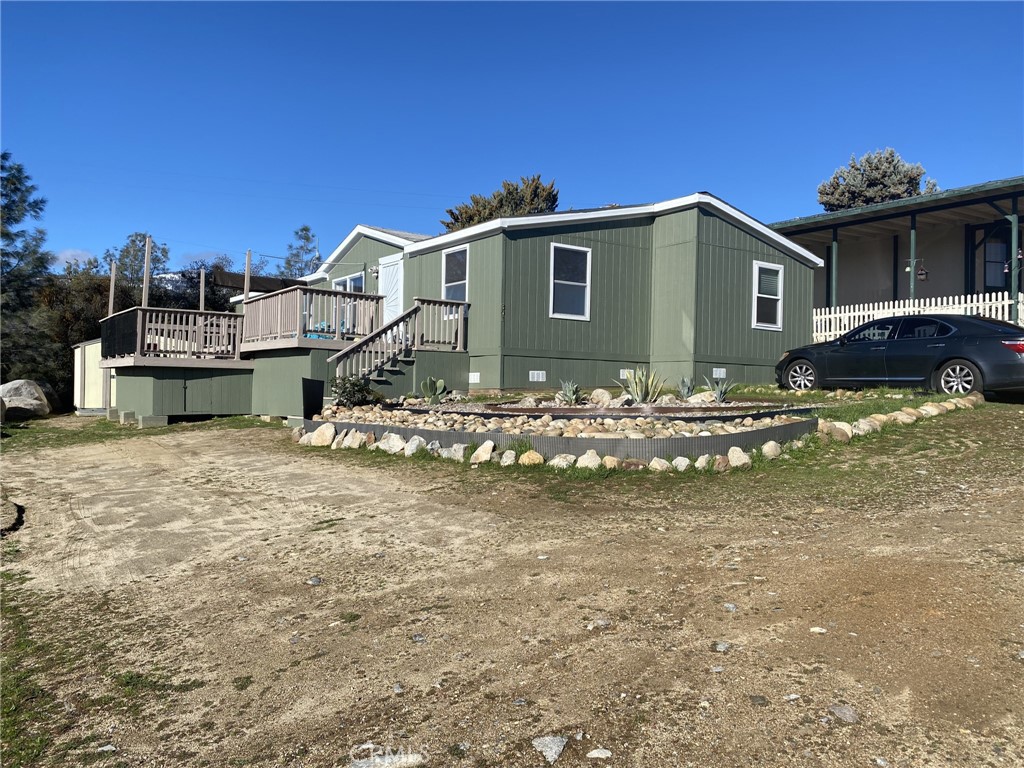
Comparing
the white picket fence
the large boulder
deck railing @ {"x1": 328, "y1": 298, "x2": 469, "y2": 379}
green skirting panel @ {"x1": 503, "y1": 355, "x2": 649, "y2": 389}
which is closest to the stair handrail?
deck railing @ {"x1": 328, "y1": 298, "x2": 469, "y2": 379}

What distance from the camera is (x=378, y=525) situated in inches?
222

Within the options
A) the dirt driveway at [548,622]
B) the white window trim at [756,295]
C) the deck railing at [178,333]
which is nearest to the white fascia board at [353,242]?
the deck railing at [178,333]

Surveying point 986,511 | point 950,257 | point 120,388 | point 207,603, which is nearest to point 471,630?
point 207,603

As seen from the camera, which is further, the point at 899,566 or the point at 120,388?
the point at 120,388

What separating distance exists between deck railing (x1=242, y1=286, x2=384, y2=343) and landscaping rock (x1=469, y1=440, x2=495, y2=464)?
20.8 feet

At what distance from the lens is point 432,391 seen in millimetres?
12547

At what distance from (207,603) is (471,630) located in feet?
5.22

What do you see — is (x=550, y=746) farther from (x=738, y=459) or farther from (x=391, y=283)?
(x=391, y=283)

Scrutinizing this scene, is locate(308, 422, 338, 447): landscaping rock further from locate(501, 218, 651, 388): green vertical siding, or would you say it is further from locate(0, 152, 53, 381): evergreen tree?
locate(0, 152, 53, 381): evergreen tree

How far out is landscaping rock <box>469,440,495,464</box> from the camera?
7824 mm

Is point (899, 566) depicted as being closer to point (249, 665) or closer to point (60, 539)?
point (249, 665)

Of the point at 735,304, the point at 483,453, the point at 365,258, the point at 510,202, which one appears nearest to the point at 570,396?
the point at 483,453

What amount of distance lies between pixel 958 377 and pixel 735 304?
5.79m

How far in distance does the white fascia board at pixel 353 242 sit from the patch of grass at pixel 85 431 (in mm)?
5560
